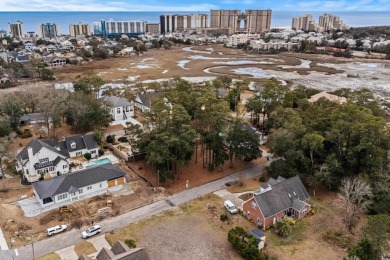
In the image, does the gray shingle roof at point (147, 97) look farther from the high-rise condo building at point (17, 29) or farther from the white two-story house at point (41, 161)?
the high-rise condo building at point (17, 29)

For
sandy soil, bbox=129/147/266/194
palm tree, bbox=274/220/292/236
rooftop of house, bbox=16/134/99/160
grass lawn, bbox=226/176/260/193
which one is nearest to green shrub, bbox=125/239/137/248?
sandy soil, bbox=129/147/266/194

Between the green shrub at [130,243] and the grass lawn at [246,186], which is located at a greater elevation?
the green shrub at [130,243]

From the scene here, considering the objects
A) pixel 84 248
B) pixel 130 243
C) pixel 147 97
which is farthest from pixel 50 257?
pixel 147 97

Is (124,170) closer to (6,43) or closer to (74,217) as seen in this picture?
(74,217)

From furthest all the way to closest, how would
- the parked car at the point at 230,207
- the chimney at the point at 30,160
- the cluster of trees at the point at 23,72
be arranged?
the cluster of trees at the point at 23,72, the chimney at the point at 30,160, the parked car at the point at 230,207

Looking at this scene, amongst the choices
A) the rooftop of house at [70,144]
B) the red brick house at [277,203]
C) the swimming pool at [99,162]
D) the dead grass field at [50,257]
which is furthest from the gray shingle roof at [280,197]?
the rooftop of house at [70,144]

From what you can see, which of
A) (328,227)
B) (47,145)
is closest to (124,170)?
(47,145)

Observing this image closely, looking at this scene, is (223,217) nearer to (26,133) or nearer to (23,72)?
(26,133)
